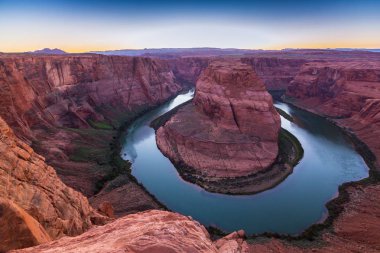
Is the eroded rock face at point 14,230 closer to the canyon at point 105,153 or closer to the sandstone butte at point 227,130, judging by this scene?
the canyon at point 105,153

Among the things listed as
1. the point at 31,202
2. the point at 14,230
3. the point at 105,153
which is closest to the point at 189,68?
the point at 105,153

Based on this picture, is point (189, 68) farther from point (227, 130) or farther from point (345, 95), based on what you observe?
point (227, 130)

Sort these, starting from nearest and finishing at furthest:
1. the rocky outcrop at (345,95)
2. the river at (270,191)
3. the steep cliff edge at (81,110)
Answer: the river at (270,191), the steep cliff edge at (81,110), the rocky outcrop at (345,95)

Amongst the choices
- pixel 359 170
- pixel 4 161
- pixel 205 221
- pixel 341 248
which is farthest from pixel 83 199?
pixel 359 170

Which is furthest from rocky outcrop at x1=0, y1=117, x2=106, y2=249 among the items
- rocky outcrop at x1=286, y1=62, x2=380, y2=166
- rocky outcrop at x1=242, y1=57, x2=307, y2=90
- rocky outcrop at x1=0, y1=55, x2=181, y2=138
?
rocky outcrop at x1=242, y1=57, x2=307, y2=90

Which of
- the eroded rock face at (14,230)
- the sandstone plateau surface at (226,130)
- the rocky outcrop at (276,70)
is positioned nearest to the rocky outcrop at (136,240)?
the eroded rock face at (14,230)
